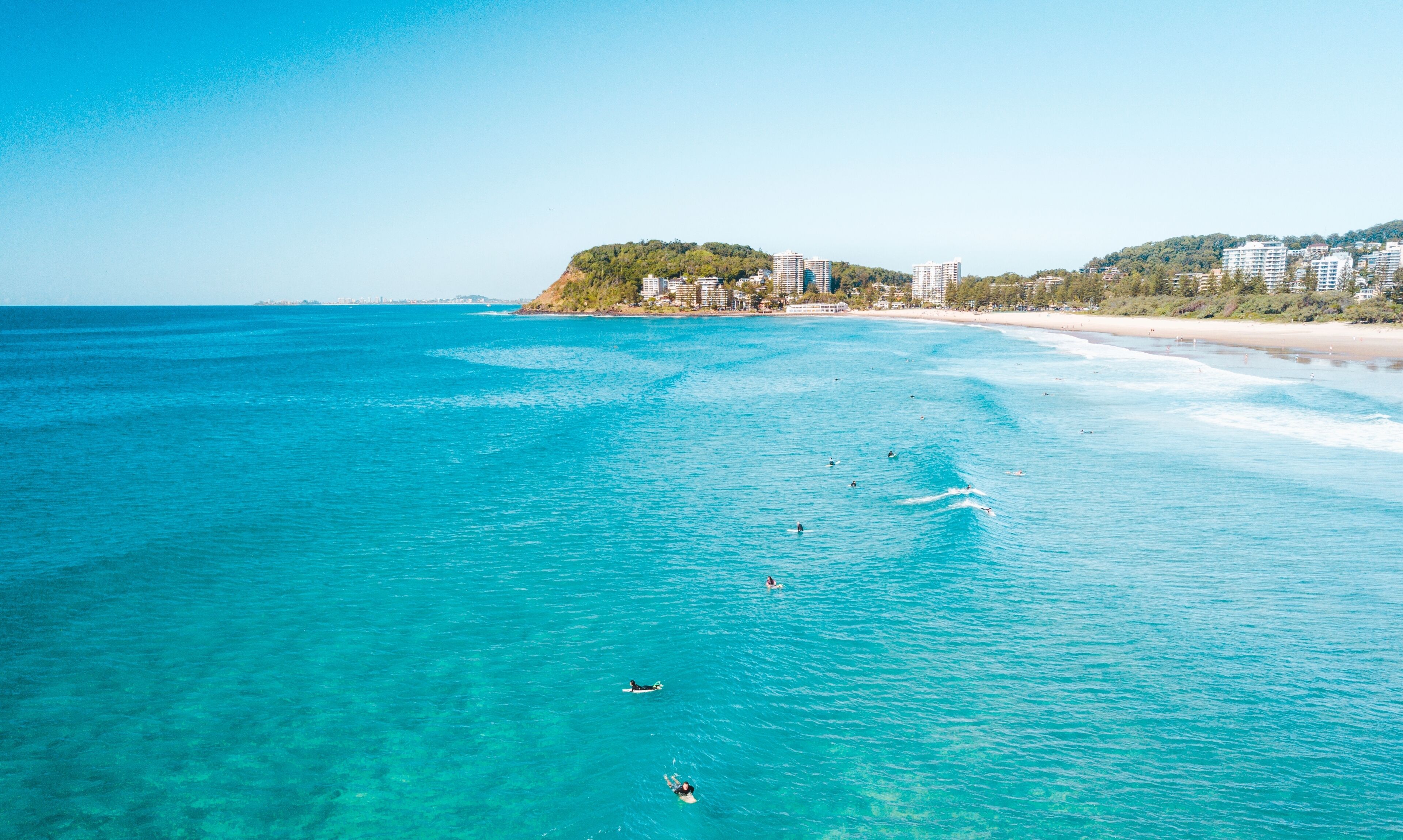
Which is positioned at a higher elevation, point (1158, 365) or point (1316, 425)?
point (1158, 365)

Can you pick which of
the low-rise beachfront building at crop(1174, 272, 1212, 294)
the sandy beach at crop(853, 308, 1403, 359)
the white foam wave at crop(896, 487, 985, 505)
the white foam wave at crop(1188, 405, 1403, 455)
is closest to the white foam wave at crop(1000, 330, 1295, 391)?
the white foam wave at crop(1188, 405, 1403, 455)

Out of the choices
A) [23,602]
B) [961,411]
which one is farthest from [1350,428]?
[23,602]

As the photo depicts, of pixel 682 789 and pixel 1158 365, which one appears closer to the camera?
pixel 682 789

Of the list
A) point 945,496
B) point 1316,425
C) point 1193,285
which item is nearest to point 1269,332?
point 1193,285

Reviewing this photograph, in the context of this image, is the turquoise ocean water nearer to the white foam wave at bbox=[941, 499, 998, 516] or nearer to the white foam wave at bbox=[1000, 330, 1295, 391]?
the white foam wave at bbox=[941, 499, 998, 516]

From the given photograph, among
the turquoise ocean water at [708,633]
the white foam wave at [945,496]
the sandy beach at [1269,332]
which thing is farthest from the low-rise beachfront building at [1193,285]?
the white foam wave at [945,496]

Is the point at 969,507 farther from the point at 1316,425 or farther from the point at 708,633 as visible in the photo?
the point at 1316,425

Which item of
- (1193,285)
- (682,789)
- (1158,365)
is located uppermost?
(1193,285)

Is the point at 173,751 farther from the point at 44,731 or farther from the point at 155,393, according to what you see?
the point at 155,393
